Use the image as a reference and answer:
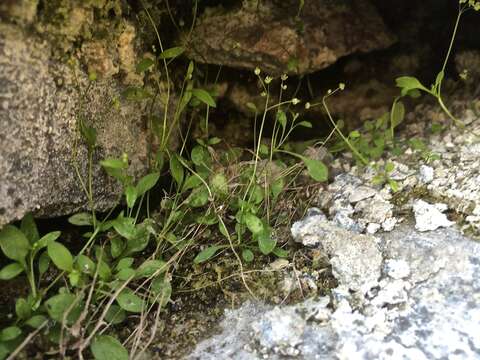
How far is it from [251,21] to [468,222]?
2.70ft

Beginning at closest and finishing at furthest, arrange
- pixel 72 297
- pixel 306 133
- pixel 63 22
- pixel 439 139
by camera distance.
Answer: pixel 72 297
pixel 63 22
pixel 439 139
pixel 306 133

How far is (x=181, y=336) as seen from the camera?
1.09 m

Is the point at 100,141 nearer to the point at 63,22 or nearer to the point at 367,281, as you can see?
the point at 63,22

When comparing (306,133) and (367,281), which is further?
(306,133)

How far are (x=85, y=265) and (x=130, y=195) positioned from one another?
0.19 meters

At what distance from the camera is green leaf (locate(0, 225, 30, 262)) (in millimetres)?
1053

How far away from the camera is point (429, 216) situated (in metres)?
1.20

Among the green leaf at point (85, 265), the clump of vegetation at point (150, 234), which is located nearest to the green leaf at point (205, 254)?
the clump of vegetation at point (150, 234)

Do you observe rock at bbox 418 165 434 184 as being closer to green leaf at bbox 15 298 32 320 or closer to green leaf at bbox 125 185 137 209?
green leaf at bbox 125 185 137 209

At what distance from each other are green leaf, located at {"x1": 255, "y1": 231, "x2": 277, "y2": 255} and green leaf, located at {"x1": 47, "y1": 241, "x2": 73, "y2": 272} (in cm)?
41

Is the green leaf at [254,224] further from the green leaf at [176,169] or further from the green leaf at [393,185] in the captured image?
the green leaf at [393,185]

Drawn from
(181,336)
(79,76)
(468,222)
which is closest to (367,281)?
(468,222)

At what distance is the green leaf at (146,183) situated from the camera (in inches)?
48.6

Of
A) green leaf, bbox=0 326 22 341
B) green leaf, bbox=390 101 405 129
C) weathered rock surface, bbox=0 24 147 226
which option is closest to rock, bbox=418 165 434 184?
green leaf, bbox=390 101 405 129
